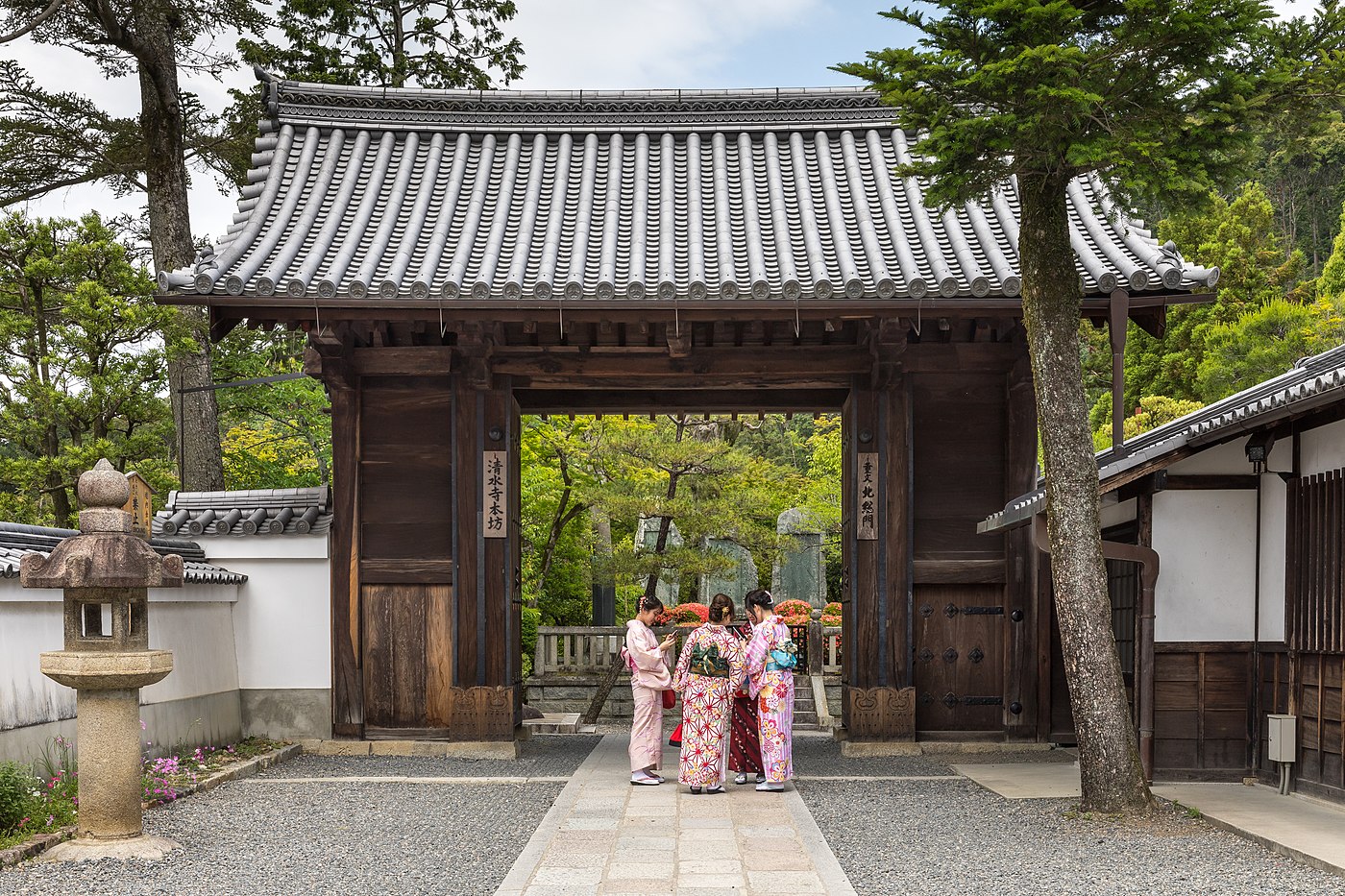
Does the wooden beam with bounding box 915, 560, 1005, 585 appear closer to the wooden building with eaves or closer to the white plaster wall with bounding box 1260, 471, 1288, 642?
the wooden building with eaves

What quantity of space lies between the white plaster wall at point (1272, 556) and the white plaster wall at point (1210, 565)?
0.35 feet

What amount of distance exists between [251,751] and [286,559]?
5.99 ft

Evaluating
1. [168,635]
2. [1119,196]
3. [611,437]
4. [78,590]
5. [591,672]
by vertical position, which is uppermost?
[1119,196]

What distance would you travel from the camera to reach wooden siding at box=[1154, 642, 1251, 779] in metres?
8.98

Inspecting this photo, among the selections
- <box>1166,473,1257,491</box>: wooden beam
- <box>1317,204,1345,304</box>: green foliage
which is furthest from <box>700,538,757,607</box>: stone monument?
<box>1166,473,1257,491</box>: wooden beam

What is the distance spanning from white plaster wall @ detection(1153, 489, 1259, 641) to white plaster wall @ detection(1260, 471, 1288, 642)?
0.35 ft

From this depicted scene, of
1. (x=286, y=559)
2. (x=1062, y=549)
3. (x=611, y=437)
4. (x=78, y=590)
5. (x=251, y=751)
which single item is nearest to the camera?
(x=78, y=590)

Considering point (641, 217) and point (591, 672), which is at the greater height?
point (641, 217)

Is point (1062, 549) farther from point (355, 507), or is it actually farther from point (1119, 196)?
point (355, 507)

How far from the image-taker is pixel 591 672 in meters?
19.1

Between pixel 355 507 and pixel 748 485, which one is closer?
pixel 355 507

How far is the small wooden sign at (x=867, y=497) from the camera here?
10984mm

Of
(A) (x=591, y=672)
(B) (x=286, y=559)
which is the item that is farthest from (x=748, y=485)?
(B) (x=286, y=559)

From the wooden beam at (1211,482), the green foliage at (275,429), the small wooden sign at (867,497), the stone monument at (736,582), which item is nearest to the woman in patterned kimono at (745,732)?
the small wooden sign at (867,497)
